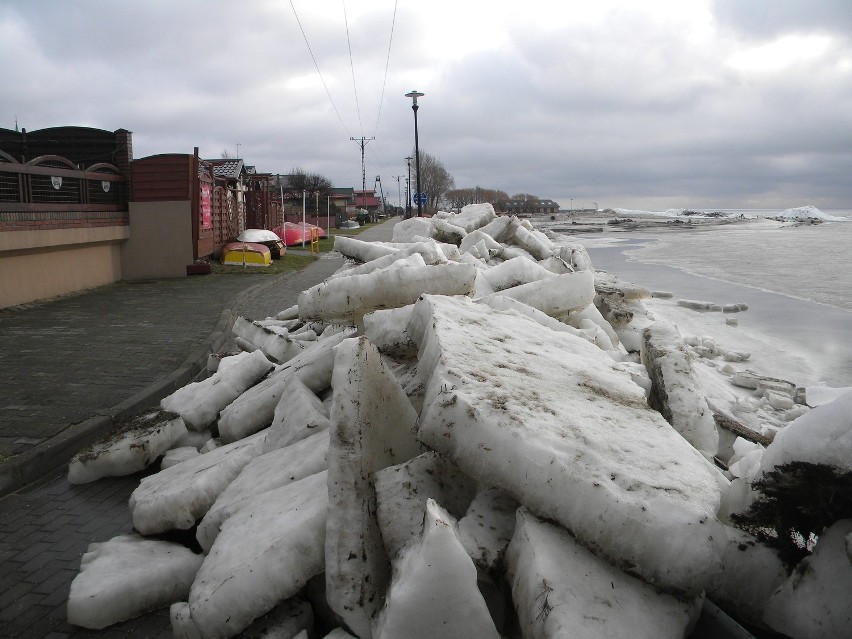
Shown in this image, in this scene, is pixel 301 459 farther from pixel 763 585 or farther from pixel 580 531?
pixel 763 585

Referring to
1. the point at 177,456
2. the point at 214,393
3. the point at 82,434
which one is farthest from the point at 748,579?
the point at 82,434

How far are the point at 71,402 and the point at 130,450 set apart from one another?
1.92 meters

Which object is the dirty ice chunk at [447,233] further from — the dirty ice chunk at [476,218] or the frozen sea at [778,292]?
the frozen sea at [778,292]

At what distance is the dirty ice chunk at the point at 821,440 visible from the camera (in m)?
1.83

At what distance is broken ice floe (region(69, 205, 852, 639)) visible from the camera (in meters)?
1.85

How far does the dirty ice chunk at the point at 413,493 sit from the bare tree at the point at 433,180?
6855cm

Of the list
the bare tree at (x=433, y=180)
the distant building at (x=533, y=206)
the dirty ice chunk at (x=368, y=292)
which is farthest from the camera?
the distant building at (x=533, y=206)

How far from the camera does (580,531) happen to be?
6.43 feet

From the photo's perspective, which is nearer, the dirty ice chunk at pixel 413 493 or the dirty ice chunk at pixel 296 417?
the dirty ice chunk at pixel 413 493

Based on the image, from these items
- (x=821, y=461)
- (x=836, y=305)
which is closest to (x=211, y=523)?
(x=821, y=461)

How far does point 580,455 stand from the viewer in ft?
6.96

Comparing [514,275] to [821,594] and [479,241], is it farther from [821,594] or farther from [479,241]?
[821,594]

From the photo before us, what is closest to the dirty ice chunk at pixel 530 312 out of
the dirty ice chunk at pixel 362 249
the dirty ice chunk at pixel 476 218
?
the dirty ice chunk at pixel 362 249

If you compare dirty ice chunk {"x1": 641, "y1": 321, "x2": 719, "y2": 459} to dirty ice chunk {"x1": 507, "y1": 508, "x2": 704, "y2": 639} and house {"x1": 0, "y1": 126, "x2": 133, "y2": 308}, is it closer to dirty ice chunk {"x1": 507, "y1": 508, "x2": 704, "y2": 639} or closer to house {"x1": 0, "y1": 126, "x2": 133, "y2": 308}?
dirty ice chunk {"x1": 507, "y1": 508, "x2": 704, "y2": 639}
